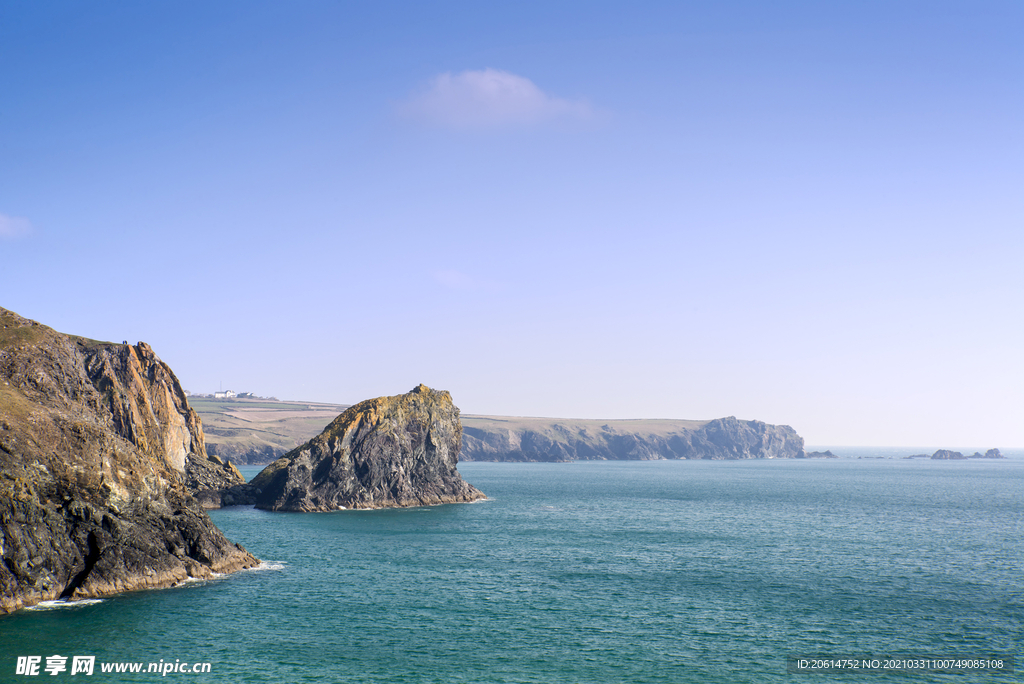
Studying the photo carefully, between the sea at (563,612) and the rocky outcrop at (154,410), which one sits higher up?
the rocky outcrop at (154,410)

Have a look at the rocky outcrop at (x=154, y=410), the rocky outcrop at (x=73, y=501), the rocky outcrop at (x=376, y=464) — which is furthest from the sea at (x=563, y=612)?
the rocky outcrop at (x=154, y=410)

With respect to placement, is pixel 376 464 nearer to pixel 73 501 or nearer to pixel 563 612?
pixel 73 501

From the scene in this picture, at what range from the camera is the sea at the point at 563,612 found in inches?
1578

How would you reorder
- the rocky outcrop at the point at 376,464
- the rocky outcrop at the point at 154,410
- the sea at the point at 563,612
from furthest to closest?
the rocky outcrop at the point at 376,464 → the rocky outcrop at the point at 154,410 → the sea at the point at 563,612

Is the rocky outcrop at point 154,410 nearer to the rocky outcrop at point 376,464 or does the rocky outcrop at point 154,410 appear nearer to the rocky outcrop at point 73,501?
the rocky outcrop at point 376,464

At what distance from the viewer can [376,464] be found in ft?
416

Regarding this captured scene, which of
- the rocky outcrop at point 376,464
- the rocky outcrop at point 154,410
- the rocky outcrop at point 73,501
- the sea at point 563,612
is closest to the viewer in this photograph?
the sea at point 563,612

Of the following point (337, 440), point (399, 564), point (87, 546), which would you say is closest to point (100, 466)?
point (87, 546)

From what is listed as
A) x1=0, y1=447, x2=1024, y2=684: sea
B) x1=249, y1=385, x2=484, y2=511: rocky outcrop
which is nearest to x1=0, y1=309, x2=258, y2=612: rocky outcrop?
x1=0, y1=447, x2=1024, y2=684: sea

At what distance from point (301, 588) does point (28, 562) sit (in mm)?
20352

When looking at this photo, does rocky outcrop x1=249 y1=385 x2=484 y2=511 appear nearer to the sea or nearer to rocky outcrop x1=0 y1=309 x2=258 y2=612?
the sea

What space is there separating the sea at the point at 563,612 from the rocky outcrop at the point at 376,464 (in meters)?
22.0

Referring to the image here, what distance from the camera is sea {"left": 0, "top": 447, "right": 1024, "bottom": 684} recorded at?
40.1m

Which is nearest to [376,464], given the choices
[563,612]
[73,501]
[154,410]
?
[154,410]
